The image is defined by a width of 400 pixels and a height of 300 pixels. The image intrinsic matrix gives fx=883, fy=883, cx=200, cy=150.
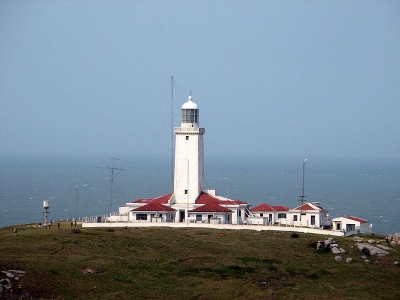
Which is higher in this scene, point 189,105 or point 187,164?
point 189,105

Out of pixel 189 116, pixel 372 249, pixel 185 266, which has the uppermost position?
pixel 189 116

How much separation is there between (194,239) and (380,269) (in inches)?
543

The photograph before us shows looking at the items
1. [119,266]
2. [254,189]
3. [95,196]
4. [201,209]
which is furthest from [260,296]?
[254,189]

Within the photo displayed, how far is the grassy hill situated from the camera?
52.8 m

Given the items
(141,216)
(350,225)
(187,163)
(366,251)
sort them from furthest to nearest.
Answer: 1. (187,163)
2. (141,216)
3. (350,225)
4. (366,251)

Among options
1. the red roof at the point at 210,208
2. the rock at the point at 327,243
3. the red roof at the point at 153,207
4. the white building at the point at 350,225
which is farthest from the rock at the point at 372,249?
the red roof at the point at 153,207

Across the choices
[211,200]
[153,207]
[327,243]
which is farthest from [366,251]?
[153,207]

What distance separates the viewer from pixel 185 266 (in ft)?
191

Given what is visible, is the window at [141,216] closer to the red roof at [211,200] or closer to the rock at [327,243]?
the red roof at [211,200]

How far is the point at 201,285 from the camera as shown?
55219mm

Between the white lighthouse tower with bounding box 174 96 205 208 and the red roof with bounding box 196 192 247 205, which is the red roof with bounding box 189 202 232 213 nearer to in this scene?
the red roof with bounding box 196 192 247 205

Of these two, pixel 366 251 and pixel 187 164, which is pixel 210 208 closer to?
pixel 187 164

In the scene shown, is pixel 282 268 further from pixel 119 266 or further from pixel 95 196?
pixel 95 196

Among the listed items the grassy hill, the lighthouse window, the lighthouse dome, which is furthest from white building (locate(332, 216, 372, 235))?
the lighthouse dome
